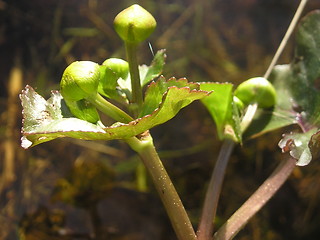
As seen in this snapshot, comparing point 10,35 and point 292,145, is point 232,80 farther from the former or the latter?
point 10,35

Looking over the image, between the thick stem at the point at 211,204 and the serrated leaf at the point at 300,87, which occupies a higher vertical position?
the serrated leaf at the point at 300,87

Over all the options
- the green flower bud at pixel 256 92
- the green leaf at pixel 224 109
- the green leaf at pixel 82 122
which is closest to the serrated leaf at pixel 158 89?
the green leaf at pixel 82 122

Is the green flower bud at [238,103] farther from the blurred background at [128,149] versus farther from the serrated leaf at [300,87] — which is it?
the blurred background at [128,149]

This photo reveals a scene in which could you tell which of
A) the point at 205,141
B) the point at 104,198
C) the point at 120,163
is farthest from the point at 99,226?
the point at 205,141

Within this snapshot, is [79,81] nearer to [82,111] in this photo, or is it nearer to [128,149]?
[82,111]

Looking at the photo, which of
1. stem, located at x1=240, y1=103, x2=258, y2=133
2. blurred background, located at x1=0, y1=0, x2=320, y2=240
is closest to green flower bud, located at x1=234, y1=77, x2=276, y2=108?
stem, located at x1=240, y1=103, x2=258, y2=133

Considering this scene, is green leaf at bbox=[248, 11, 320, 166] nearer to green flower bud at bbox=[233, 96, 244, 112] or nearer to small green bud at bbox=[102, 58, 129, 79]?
green flower bud at bbox=[233, 96, 244, 112]
